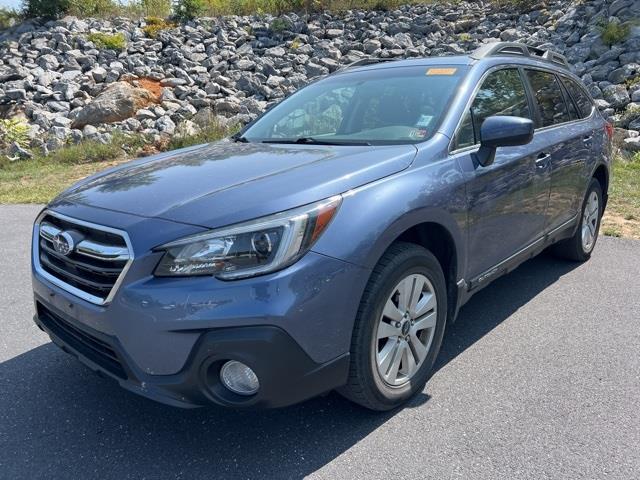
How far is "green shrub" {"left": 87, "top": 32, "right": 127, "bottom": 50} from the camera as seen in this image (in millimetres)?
17625

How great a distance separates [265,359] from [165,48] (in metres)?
17.6

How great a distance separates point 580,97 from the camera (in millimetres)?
5047

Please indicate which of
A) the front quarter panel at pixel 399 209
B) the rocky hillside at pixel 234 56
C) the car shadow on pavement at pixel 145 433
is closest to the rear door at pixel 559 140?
the front quarter panel at pixel 399 209

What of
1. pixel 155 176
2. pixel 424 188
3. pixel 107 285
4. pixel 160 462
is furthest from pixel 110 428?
pixel 424 188

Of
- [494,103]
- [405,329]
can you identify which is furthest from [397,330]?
[494,103]

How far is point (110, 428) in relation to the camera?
285 centimetres

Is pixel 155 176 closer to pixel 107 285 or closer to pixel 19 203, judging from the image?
pixel 107 285

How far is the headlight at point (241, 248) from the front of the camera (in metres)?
2.32

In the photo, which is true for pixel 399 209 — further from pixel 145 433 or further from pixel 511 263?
pixel 145 433

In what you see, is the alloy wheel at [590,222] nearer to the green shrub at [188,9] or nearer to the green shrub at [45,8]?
the green shrub at [188,9]

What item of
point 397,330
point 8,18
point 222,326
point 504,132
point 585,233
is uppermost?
point 8,18

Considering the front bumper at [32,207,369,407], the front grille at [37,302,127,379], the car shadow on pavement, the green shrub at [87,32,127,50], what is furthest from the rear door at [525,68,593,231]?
the green shrub at [87,32,127,50]

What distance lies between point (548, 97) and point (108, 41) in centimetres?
1648

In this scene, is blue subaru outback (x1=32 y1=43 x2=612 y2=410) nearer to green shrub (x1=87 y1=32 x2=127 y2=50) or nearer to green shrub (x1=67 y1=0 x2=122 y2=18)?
green shrub (x1=87 y1=32 x2=127 y2=50)
